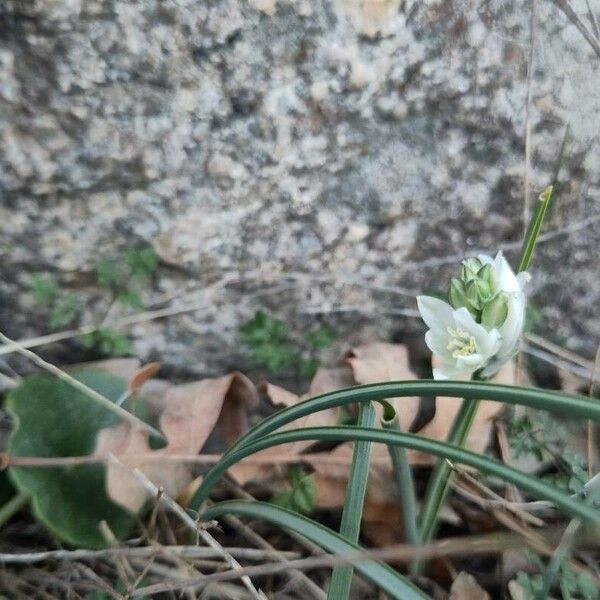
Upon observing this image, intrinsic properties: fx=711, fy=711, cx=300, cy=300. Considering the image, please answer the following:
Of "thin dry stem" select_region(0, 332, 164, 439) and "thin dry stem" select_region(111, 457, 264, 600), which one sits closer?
"thin dry stem" select_region(111, 457, 264, 600)

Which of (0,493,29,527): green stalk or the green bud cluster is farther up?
the green bud cluster

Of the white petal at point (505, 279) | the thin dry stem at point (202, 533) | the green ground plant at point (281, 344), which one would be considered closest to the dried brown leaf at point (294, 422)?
the green ground plant at point (281, 344)

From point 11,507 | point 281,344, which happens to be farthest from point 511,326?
point 11,507

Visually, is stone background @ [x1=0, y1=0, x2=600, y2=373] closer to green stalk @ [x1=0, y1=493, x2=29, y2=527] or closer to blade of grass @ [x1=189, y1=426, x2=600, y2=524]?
green stalk @ [x1=0, y1=493, x2=29, y2=527]

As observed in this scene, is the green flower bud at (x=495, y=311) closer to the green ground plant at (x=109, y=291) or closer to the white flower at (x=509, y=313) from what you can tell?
the white flower at (x=509, y=313)

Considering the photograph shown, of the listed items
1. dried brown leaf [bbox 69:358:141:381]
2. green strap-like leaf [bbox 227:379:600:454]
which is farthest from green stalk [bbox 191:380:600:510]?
dried brown leaf [bbox 69:358:141:381]

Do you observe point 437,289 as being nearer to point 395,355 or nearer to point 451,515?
point 395,355
